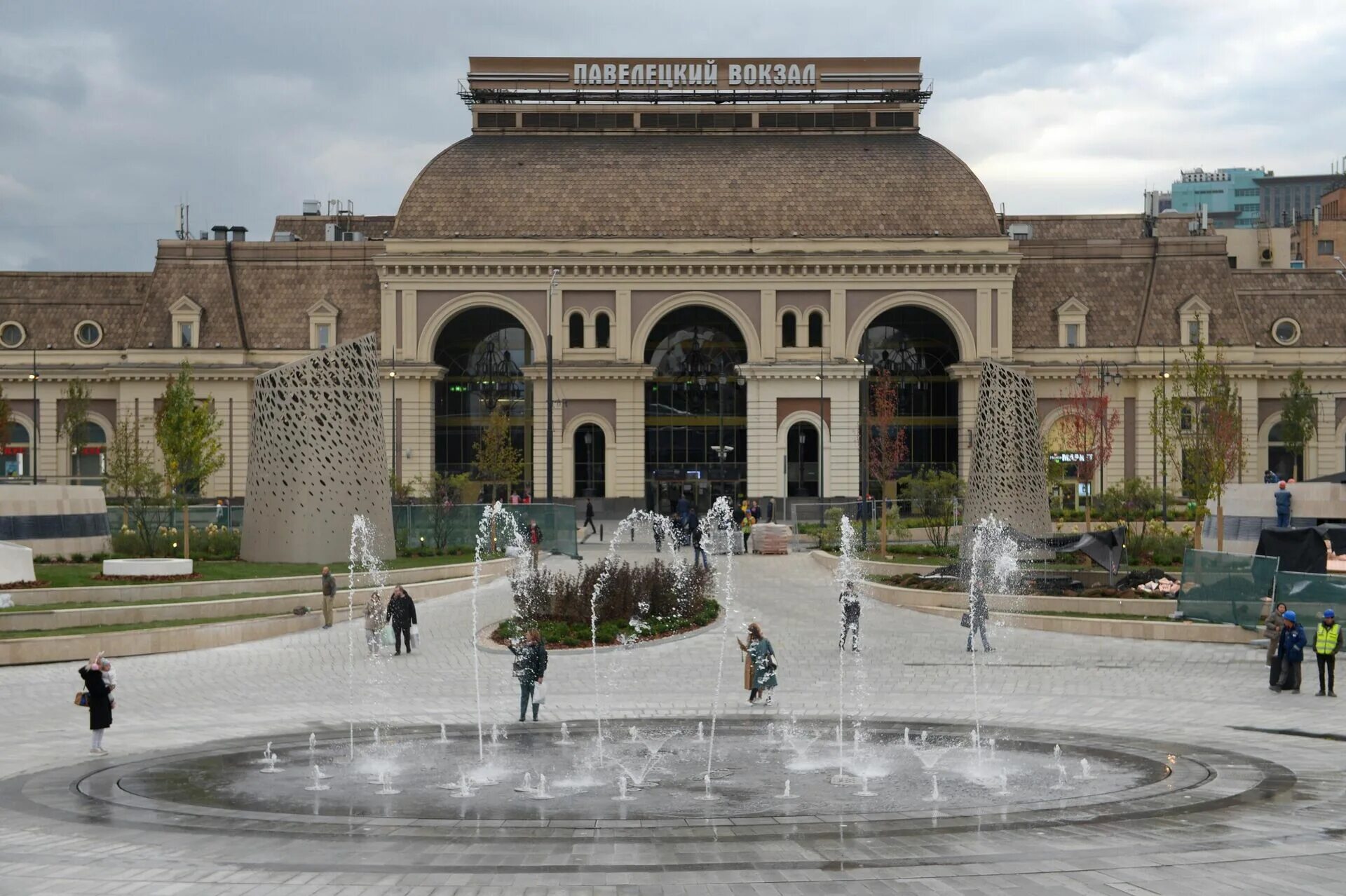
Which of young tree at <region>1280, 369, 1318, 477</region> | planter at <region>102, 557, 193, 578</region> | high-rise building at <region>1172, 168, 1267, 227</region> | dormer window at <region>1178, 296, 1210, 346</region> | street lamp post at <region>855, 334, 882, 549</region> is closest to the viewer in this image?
planter at <region>102, 557, 193, 578</region>

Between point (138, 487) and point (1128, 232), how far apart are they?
198 feet

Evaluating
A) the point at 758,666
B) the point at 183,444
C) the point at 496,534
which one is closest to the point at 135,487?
the point at 183,444

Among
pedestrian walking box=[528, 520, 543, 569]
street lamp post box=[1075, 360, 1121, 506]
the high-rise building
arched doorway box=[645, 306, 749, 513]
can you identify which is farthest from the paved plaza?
the high-rise building

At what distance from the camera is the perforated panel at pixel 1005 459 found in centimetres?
4228

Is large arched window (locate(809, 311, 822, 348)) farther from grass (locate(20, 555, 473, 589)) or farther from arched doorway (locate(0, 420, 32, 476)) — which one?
arched doorway (locate(0, 420, 32, 476))

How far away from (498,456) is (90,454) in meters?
20.5

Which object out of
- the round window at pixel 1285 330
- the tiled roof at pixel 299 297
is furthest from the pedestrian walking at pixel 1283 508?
the tiled roof at pixel 299 297

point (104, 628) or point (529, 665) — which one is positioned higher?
point (529, 665)

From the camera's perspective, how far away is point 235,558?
44469 millimetres

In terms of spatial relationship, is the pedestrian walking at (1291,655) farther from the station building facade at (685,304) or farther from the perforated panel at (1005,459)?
the station building facade at (685,304)

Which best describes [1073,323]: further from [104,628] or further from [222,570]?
[104,628]

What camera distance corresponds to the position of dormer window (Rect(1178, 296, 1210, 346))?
254 ft

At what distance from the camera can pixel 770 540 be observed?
2055 inches

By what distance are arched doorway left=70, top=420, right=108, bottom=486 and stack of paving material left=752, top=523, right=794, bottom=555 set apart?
37.1m
